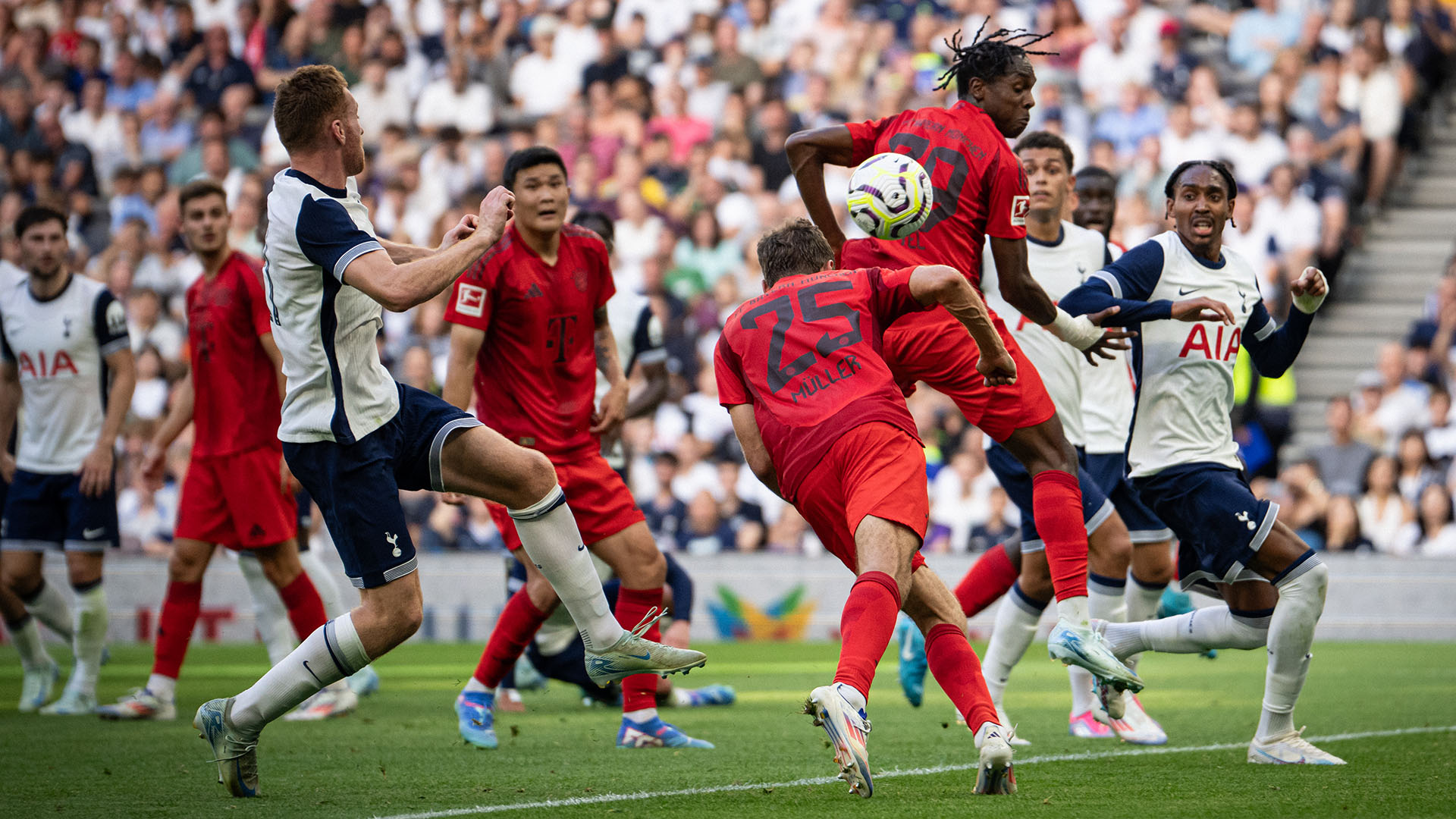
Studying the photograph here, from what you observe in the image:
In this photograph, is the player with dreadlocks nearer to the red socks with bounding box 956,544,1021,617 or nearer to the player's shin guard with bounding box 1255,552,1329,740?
the player's shin guard with bounding box 1255,552,1329,740

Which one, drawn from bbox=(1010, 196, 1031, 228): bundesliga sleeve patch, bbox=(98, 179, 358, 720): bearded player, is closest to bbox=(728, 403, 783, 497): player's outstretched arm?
bbox=(1010, 196, 1031, 228): bundesliga sleeve patch

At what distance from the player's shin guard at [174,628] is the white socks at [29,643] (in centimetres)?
138

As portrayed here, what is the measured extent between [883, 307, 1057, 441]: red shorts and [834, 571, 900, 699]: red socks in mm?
1364

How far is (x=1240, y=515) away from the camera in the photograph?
5.86 m

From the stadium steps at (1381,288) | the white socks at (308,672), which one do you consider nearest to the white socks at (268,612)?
the white socks at (308,672)

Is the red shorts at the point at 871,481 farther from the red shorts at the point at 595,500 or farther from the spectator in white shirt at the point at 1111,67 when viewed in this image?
the spectator in white shirt at the point at 1111,67

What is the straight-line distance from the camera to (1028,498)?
23.4 ft

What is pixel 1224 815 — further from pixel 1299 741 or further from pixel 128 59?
pixel 128 59

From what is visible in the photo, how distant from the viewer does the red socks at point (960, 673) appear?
195 inches

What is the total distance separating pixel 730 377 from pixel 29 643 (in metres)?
5.72

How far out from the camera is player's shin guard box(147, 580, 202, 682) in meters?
8.04

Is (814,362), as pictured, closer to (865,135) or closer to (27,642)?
(865,135)

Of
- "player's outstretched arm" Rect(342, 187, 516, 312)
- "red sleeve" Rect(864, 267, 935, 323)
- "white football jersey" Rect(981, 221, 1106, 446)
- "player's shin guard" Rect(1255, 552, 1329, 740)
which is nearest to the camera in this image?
"player's outstretched arm" Rect(342, 187, 516, 312)

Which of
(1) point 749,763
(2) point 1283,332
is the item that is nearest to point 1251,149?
(2) point 1283,332
